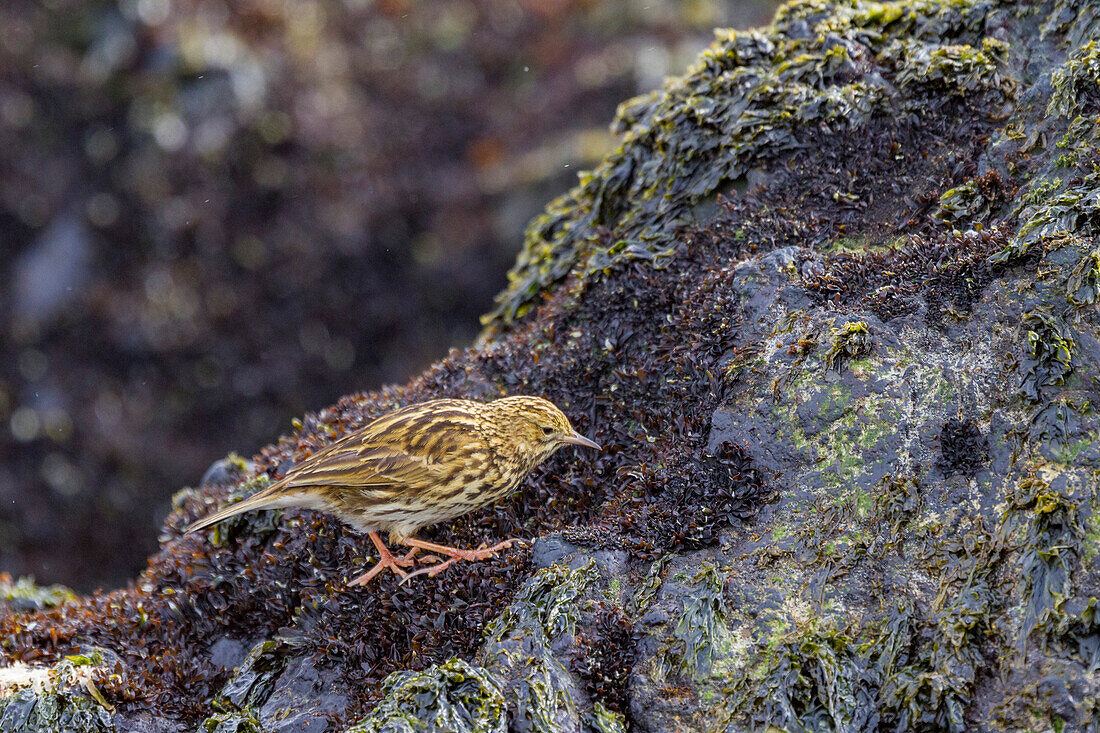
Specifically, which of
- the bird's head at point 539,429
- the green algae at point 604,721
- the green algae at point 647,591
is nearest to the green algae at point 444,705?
the green algae at point 604,721

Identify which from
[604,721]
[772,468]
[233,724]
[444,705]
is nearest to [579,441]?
[772,468]

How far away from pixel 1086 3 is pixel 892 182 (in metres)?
1.75

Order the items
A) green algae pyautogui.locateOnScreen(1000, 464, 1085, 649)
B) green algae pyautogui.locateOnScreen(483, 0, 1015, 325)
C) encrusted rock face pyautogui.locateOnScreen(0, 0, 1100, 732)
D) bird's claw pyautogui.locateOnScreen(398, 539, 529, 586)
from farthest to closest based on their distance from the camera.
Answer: green algae pyautogui.locateOnScreen(483, 0, 1015, 325), bird's claw pyautogui.locateOnScreen(398, 539, 529, 586), encrusted rock face pyautogui.locateOnScreen(0, 0, 1100, 732), green algae pyautogui.locateOnScreen(1000, 464, 1085, 649)

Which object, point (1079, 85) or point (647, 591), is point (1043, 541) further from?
point (1079, 85)

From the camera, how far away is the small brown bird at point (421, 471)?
5746 millimetres

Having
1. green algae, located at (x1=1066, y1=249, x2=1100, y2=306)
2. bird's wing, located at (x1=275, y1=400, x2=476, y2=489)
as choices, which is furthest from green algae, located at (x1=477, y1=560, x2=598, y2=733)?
green algae, located at (x1=1066, y1=249, x2=1100, y2=306)

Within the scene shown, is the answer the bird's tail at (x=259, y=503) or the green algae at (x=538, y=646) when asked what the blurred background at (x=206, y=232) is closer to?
the bird's tail at (x=259, y=503)

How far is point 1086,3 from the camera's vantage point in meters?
6.04

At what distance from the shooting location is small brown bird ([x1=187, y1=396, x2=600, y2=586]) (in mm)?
5746

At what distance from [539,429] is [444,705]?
2.14 meters

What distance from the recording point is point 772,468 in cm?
493

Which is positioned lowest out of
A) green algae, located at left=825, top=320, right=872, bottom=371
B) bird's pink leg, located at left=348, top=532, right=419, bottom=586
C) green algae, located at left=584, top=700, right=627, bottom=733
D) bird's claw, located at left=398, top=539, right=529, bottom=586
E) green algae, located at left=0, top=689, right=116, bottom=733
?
green algae, located at left=584, top=700, right=627, bottom=733

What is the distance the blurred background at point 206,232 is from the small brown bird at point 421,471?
31.3 ft

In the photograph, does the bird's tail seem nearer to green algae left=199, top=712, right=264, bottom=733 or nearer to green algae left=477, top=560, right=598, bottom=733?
green algae left=199, top=712, right=264, bottom=733
